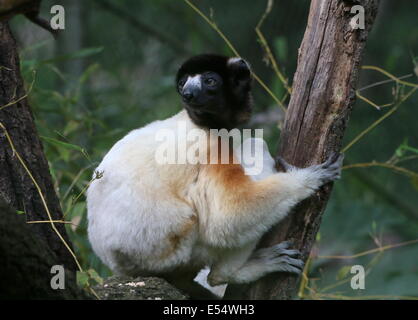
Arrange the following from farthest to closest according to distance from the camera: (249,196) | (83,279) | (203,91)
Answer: (203,91) → (249,196) → (83,279)

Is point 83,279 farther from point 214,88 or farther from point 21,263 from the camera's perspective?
point 214,88

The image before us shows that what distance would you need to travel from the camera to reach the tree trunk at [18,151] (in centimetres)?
404

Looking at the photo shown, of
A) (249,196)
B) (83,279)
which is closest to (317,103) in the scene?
(249,196)

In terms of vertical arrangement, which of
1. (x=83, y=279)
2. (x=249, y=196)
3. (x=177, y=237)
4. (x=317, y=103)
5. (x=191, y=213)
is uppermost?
(x=317, y=103)

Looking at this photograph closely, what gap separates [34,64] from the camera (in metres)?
5.91

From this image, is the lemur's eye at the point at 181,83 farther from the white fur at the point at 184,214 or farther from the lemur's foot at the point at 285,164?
the lemur's foot at the point at 285,164

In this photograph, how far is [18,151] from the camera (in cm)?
406

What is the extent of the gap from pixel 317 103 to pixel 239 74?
1.08 meters

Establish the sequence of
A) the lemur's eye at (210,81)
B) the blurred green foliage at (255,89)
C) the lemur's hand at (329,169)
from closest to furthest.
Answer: the lemur's hand at (329,169) < the lemur's eye at (210,81) < the blurred green foliage at (255,89)

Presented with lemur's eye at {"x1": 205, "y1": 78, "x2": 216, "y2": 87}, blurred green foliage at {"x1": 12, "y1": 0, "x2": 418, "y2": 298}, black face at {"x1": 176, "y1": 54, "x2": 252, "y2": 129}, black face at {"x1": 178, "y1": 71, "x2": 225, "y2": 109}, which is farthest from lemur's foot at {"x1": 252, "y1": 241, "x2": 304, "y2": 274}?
blurred green foliage at {"x1": 12, "y1": 0, "x2": 418, "y2": 298}

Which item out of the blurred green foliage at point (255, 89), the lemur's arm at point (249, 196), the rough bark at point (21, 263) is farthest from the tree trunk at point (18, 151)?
the blurred green foliage at point (255, 89)

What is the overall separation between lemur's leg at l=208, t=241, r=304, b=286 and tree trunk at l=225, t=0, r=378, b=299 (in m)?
0.08

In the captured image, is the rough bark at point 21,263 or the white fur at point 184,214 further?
the white fur at point 184,214

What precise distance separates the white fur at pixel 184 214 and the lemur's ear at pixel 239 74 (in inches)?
34.9
